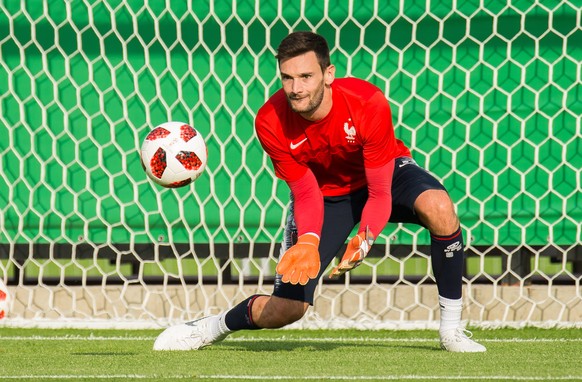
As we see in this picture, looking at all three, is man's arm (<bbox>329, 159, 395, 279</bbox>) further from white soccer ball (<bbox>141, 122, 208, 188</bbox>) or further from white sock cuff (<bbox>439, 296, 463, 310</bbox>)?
white soccer ball (<bbox>141, 122, 208, 188</bbox>)

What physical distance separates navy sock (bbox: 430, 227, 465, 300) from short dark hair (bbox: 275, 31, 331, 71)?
3.45 feet

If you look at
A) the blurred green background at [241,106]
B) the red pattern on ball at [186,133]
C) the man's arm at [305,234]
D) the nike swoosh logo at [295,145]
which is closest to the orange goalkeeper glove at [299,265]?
the man's arm at [305,234]

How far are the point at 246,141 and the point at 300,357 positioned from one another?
2.43m

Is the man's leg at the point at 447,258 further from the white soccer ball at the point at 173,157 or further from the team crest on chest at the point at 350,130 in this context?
the white soccer ball at the point at 173,157

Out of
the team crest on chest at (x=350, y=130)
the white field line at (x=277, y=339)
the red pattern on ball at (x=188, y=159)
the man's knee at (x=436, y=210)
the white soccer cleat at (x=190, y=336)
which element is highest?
the team crest on chest at (x=350, y=130)

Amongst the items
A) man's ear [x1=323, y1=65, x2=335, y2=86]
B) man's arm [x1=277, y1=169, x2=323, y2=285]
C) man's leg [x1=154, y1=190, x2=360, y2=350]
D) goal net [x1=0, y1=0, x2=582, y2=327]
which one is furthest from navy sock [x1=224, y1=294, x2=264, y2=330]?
goal net [x1=0, y1=0, x2=582, y2=327]

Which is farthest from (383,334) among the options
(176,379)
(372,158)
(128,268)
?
(128,268)

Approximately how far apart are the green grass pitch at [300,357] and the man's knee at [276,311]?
15 cm

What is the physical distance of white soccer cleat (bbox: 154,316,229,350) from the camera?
5359mm

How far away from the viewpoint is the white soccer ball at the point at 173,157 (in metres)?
5.26

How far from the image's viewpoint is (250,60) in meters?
7.18

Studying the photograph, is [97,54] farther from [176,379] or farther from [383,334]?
[176,379]

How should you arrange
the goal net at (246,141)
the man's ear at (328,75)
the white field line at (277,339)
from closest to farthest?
the man's ear at (328,75) < the white field line at (277,339) < the goal net at (246,141)

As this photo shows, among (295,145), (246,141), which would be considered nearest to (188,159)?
(295,145)
